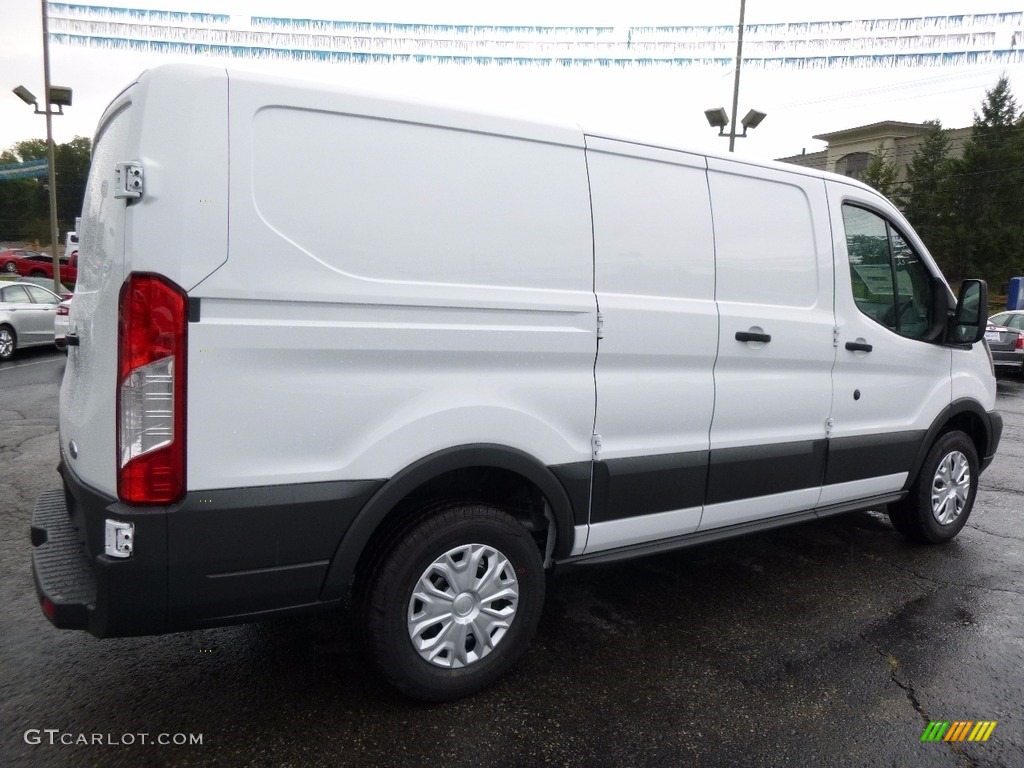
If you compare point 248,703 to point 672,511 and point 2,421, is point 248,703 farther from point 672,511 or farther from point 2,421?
point 2,421

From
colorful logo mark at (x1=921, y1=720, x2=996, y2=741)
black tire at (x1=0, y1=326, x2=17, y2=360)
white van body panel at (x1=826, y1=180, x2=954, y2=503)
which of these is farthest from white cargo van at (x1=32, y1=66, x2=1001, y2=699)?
black tire at (x1=0, y1=326, x2=17, y2=360)

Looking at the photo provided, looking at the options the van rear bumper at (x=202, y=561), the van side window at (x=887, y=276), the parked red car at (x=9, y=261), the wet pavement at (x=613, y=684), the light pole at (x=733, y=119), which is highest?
the light pole at (x=733, y=119)

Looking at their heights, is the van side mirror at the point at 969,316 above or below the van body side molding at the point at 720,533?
above

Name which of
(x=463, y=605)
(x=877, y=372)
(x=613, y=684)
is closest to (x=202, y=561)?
(x=463, y=605)

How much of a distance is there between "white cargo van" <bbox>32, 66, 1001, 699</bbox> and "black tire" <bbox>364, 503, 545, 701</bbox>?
0.03 ft

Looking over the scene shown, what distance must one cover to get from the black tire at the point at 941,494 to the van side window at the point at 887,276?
2.69 ft

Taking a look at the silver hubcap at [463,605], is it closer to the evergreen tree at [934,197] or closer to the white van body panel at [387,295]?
the white van body panel at [387,295]

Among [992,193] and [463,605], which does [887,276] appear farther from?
[992,193]

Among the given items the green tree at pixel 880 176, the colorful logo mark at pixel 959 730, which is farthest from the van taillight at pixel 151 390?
the green tree at pixel 880 176

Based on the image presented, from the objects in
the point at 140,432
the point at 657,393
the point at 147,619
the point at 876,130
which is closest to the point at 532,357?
the point at 657,393

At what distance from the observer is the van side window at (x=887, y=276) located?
13.6ft

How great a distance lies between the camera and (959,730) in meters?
2.78

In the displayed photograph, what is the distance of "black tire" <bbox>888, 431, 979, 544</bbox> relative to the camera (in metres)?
4.65

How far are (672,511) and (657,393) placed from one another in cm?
57
